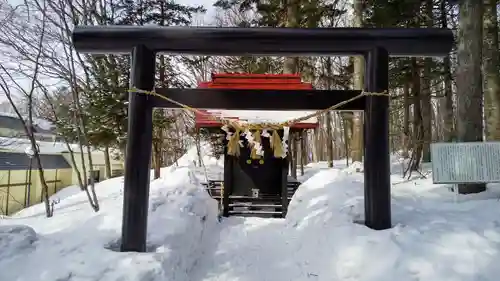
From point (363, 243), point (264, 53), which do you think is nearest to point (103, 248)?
point (363, 243)

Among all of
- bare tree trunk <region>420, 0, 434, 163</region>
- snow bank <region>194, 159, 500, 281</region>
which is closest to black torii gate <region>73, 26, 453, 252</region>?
snow bank <region>194, 159, 500, 281</region>

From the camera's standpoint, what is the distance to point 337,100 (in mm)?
3631

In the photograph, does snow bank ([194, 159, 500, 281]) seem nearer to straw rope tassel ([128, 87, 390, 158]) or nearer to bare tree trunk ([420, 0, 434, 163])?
straw rope tassel ([128, 87, 390, 158])

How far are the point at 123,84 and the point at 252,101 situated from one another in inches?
377

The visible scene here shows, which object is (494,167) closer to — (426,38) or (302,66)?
(426,38)

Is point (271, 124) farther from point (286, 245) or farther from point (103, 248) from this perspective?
point (103, 248)

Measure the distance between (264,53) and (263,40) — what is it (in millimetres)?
165

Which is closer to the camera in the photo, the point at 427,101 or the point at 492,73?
the point at 492,73

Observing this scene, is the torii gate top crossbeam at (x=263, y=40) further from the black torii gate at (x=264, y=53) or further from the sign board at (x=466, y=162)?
the sign board at (x=466, y=162)

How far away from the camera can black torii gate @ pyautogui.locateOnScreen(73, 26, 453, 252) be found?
11.2 ft

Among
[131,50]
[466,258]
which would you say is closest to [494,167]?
[466,258]

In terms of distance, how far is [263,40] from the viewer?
358 cm

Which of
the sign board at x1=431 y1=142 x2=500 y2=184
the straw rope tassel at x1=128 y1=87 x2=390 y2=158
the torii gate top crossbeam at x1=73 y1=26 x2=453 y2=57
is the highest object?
the torii gate top crossbeam at x1=73 y1=26 x2=453 y2=57

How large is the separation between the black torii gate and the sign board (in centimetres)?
89
